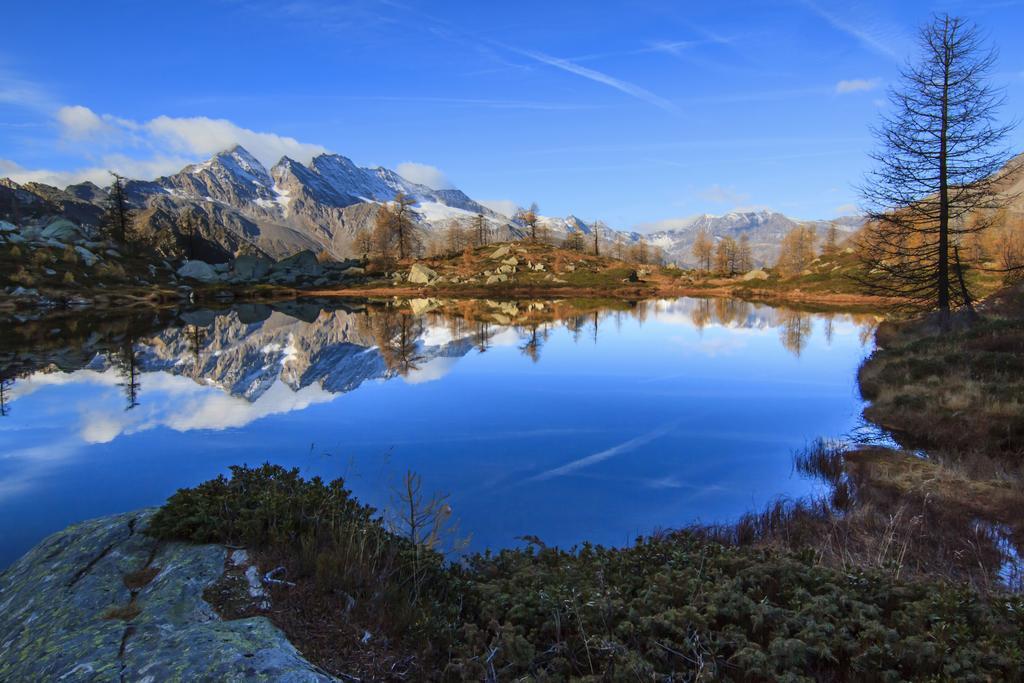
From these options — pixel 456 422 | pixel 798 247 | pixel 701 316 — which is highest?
pixel 798 247

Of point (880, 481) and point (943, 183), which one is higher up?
point (943, 183)

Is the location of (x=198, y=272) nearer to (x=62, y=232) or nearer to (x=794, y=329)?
(x=62, y=232)

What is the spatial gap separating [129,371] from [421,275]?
240 feet

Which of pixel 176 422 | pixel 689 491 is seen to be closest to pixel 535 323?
pixel 176 422

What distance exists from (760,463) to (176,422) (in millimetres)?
17661

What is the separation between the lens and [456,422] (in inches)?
714

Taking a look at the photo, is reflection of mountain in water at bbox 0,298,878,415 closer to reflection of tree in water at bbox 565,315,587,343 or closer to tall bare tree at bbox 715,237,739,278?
reflection of tree in water at bbox 565,315,587,343

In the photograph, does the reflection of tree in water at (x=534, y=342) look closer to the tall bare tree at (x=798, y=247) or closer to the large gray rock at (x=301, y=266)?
the large gray rock at (x=301, y=266)

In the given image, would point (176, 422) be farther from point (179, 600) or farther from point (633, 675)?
point (633, 675)

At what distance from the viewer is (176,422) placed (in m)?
18.2

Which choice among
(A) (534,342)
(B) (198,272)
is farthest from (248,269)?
(A) (534,342)

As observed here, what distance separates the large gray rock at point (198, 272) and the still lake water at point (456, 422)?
52.4 m

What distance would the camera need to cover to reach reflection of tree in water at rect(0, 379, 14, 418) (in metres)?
19.2

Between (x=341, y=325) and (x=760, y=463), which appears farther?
(x=341, y=325)
